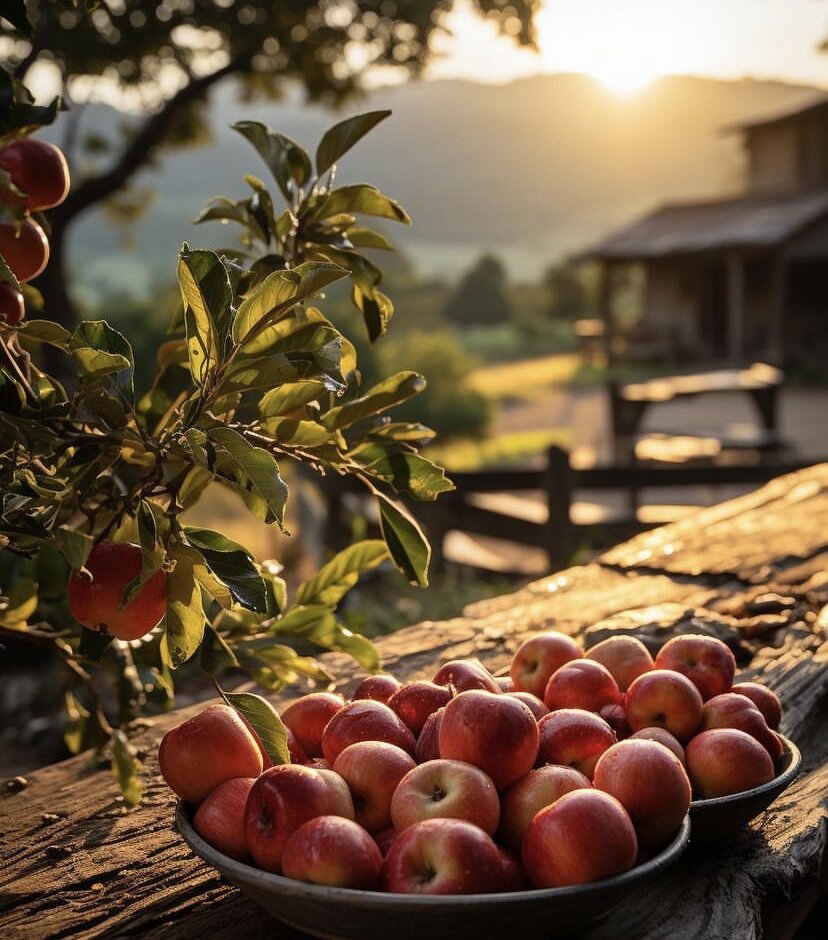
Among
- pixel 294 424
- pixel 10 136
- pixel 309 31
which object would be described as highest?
pixel 309 31

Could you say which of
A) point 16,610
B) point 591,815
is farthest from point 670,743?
point 16,610

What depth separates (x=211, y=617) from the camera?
2.14 m

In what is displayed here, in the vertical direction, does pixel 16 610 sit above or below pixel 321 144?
below

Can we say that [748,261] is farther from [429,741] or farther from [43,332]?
[43,332]

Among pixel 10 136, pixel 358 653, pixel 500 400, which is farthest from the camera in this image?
pixel 500 400

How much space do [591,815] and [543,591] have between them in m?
1.79

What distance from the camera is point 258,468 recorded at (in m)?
1.17

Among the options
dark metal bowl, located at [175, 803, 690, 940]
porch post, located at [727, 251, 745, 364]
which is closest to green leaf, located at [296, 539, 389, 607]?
dark metal bowl, located at [175, 803, 690, 940]

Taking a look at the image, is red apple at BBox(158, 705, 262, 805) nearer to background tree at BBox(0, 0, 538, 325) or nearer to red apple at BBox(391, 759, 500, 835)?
red apple at BBox(391, 759, 500, 835)

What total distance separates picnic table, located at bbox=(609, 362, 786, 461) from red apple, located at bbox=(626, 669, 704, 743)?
24.0 feet

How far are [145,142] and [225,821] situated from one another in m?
10.8

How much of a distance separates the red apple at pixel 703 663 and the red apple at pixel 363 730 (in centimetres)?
55

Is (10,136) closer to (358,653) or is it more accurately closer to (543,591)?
(358,653)

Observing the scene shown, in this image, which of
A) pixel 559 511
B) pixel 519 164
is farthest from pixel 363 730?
pixel 519 164
